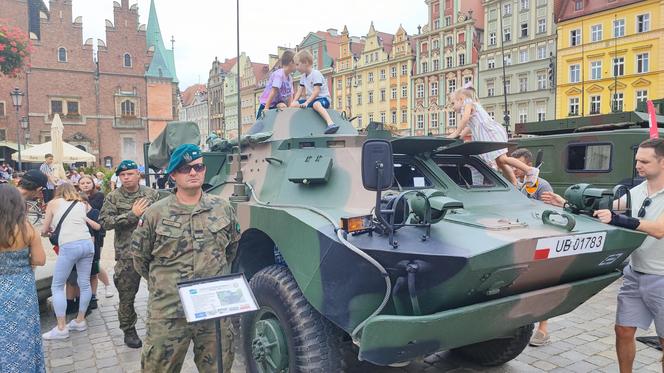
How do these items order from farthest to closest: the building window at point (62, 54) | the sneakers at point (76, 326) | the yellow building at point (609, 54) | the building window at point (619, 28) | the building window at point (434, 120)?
the building window at point (434, 120), the building window at point (62, 54), the building window at point (619, 28), the yellow building at point (609, 54), the sneakers at point (76, 326)

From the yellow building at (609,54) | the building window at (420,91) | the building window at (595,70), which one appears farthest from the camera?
the building window at (420,91)

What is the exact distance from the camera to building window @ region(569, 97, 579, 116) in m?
33.8

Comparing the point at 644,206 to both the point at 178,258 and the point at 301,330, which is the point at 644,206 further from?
the point at 178,258

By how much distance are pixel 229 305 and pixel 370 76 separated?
46.6 metres

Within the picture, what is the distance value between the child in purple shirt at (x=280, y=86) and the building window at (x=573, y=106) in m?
32.0

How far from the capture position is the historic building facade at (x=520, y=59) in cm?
3534

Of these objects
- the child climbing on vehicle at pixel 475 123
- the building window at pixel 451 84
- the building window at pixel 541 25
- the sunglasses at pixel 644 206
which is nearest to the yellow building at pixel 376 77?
the building window at pixel 451 84

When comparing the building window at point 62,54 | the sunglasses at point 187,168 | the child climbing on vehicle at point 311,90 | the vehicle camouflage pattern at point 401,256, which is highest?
the building window at point 62,54

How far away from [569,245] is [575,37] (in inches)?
1383

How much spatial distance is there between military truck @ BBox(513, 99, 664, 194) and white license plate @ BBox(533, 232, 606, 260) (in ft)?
20.5

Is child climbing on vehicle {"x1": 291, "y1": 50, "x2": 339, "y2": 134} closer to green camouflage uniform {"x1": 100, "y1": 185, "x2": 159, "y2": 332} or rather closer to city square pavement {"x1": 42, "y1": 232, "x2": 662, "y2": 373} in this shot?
green camouflage uniform {"x1": 100, "y1": 185, "x2": 159, "y2": 332}

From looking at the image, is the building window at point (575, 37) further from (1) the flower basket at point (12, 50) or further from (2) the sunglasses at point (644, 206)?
(2) the sunglasses at point (644, 206)

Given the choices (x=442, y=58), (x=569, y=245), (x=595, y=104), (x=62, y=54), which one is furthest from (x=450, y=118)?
(x=569, y=245)

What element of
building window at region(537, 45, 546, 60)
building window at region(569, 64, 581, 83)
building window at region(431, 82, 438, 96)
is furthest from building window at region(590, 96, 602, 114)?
building window at region(431, 82, 438, 96)
